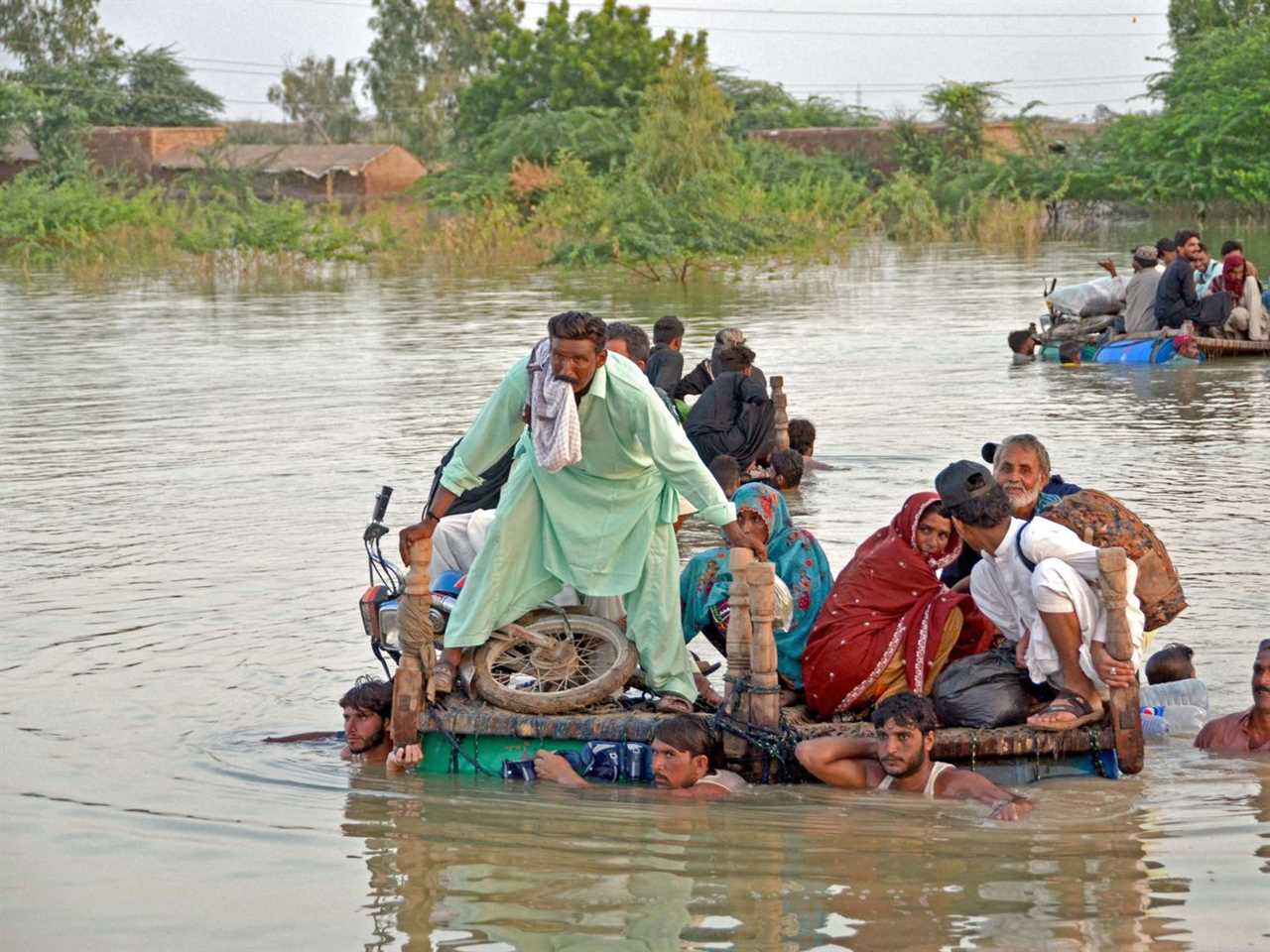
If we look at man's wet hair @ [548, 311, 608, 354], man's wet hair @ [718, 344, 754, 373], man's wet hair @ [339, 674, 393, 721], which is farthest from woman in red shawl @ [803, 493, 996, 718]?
man's wet hair @ [718, 344, 754, 373]

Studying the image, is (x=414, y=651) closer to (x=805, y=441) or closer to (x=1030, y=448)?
(x=1030, y=448)

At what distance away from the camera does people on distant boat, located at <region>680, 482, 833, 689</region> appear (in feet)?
23.0

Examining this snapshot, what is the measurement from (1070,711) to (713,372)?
6500 mm

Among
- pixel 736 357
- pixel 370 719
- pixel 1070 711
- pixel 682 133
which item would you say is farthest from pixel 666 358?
pixel 682 133

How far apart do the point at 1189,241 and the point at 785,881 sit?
13.3 metres

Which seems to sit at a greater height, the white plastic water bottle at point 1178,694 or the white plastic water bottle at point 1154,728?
the white plastic water bottle at point 1178,694

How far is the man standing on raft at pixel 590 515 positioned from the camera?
651cm

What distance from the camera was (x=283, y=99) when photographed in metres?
79.4

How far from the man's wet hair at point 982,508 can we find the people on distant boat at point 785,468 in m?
5.85

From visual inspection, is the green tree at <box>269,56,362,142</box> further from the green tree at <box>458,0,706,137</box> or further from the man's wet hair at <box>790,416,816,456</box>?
the man's wet hair at <box>790,416,816,456</box>

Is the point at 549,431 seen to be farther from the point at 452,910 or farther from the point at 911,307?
the point at 911,307

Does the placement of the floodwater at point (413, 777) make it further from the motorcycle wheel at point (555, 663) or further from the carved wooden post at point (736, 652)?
the motorcycle wheel at point (555, 663)

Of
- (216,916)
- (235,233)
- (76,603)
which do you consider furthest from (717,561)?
(235,233)

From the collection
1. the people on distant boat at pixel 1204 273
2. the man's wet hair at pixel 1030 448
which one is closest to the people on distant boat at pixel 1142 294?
the people on distant boat at pixel 1204 273
